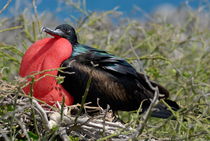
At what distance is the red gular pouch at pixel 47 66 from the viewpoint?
9.22 feet

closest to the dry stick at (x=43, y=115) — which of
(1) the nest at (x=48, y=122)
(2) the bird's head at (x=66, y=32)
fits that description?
(1) the nest at (x=48, y=122)

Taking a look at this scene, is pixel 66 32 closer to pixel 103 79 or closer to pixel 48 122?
pixel 103 79

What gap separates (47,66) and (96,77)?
0.34 metres

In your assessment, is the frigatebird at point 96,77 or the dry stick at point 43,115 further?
the frigatebird at point 96,77

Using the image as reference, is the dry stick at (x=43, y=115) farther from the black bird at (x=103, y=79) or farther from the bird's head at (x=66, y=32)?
the bird's head at (x=66, y=32)

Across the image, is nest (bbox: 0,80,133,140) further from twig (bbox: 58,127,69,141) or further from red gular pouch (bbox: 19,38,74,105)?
red gular pouch (bbox: 19,38,74,105)

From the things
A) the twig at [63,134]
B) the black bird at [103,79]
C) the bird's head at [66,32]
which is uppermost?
the bird's head at [66,32]

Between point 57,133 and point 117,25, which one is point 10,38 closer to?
point 117,25

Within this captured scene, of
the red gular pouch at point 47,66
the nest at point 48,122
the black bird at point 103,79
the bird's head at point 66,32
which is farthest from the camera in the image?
the bird's head at point 66,32

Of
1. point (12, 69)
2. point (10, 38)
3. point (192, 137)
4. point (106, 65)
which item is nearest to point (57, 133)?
point (192, 137)

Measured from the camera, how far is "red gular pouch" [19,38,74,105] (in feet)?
9.22

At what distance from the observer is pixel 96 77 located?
2.97m

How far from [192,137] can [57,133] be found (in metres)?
0.70

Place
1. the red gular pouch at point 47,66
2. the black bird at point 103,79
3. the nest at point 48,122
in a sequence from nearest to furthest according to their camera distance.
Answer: the nest at point 48,122 < the red gular pouch at point 47,66 < the black bird at point 103,79
